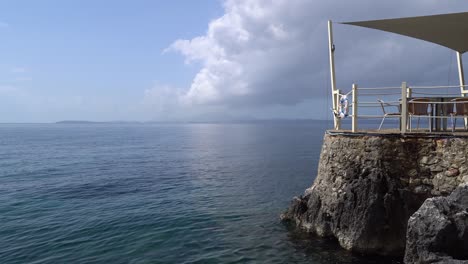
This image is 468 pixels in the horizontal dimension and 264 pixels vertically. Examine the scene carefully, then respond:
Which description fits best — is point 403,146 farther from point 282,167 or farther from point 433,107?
point 282,167

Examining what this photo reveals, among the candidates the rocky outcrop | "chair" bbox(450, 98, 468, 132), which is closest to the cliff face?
the rocky outcrop

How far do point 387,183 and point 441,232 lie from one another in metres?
2.55

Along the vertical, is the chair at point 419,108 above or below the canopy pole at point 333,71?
below

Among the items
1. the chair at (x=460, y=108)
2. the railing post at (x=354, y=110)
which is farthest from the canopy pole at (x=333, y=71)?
the chair at (x=460, y=108)

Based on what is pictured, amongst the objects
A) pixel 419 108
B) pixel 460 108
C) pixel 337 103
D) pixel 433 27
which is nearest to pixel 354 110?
pixel 337 103

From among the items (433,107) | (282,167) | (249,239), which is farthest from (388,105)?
(282,167)

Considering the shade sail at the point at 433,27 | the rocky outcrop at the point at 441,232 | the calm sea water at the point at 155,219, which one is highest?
the shade sail at the point at 433,27

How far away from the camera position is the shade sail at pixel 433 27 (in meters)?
11.8

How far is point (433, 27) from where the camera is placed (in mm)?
12445

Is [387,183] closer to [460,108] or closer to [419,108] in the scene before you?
[419,108]

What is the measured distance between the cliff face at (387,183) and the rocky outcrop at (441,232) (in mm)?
1488

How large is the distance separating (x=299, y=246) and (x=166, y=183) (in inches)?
577

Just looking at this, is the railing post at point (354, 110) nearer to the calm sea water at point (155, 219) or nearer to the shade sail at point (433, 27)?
the shade sail at point (433, 27)

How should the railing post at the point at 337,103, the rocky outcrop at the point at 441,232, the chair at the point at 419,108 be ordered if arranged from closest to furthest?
the rocky outcrop at the point at 441,232, the chair at the point at 419,108, the railing post at the point at 337,103
